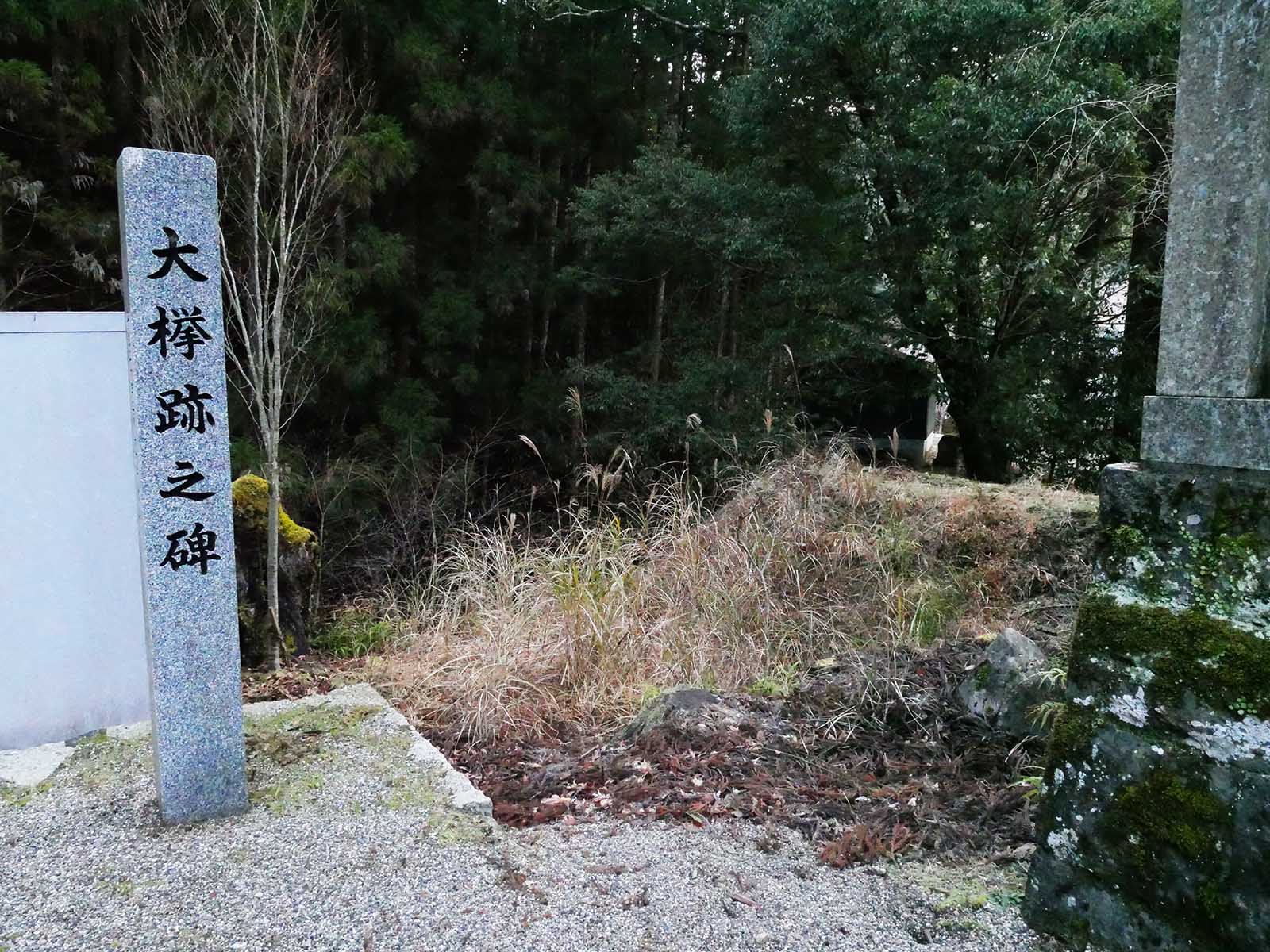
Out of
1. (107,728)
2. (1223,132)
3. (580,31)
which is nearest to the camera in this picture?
(1223,132)

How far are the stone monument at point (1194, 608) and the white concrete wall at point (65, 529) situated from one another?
3.09m

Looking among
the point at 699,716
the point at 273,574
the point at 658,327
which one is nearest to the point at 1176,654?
the point at 699,716

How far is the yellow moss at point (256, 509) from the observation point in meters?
4.69

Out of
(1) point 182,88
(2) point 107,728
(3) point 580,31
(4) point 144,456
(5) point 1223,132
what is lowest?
(2) point 107,728

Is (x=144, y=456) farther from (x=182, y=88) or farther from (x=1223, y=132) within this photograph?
(x=182, y=88)

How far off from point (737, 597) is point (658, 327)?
19.7ft

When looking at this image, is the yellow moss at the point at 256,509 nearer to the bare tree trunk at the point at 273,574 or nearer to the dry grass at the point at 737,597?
the bare tree trunk at the point at 273,574

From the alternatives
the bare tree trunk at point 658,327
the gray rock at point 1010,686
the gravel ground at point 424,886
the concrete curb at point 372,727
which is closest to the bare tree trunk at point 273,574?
the concrete curb at point 372,727

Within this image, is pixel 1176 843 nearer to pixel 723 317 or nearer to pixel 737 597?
pixel 737 597

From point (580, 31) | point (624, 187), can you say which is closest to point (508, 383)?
point (624, 187)

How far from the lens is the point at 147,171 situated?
8.25 ft

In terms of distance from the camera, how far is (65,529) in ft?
10.5

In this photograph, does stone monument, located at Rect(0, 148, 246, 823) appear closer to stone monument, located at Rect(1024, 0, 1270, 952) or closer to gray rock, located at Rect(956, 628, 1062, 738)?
stone monument, located at Rect(1024, 0, 1270, 952)

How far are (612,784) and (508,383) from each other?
7.54 metres
